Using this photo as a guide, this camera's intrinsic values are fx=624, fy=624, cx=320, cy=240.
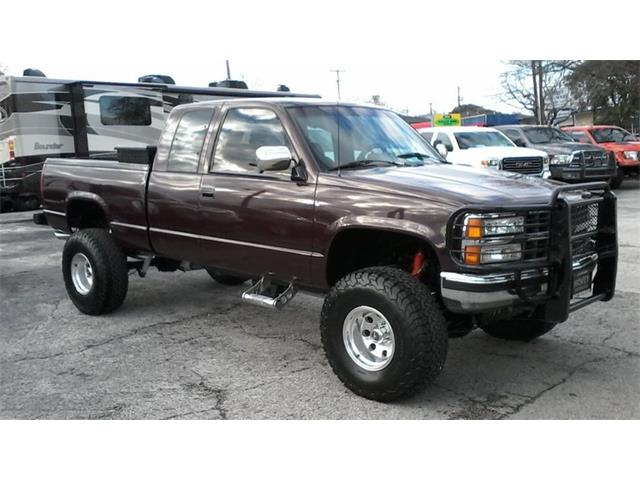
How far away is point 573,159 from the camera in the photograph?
14289 millimetres

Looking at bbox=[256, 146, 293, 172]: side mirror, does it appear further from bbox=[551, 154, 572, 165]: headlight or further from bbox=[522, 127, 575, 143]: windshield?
bbox=[522, 127, 575, 143]: windshield

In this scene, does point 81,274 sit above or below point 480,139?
below

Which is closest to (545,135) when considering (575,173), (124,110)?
(575,173)

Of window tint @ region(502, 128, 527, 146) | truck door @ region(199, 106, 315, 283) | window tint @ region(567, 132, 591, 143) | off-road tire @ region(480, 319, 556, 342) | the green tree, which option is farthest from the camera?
the green tree

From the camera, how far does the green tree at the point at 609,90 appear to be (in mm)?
33344

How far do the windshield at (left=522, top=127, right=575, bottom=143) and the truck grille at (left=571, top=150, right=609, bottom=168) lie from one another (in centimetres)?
135

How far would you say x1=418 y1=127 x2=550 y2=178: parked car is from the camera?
12609 millimetres

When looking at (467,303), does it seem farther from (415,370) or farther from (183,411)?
(183,411)

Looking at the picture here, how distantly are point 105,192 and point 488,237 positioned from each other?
3.80m

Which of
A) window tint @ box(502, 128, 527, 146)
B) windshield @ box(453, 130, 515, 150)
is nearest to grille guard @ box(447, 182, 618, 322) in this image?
windshield @ box(453, 130, 515, 150)

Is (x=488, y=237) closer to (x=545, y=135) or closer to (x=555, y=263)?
(x=555, y=263)

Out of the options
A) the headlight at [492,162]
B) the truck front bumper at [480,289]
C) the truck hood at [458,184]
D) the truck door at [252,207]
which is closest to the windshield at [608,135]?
the headlight at [492,162]

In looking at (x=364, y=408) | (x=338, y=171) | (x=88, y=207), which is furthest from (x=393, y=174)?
(x=88, y=207)

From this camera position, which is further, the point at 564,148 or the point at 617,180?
the point at 617,180
